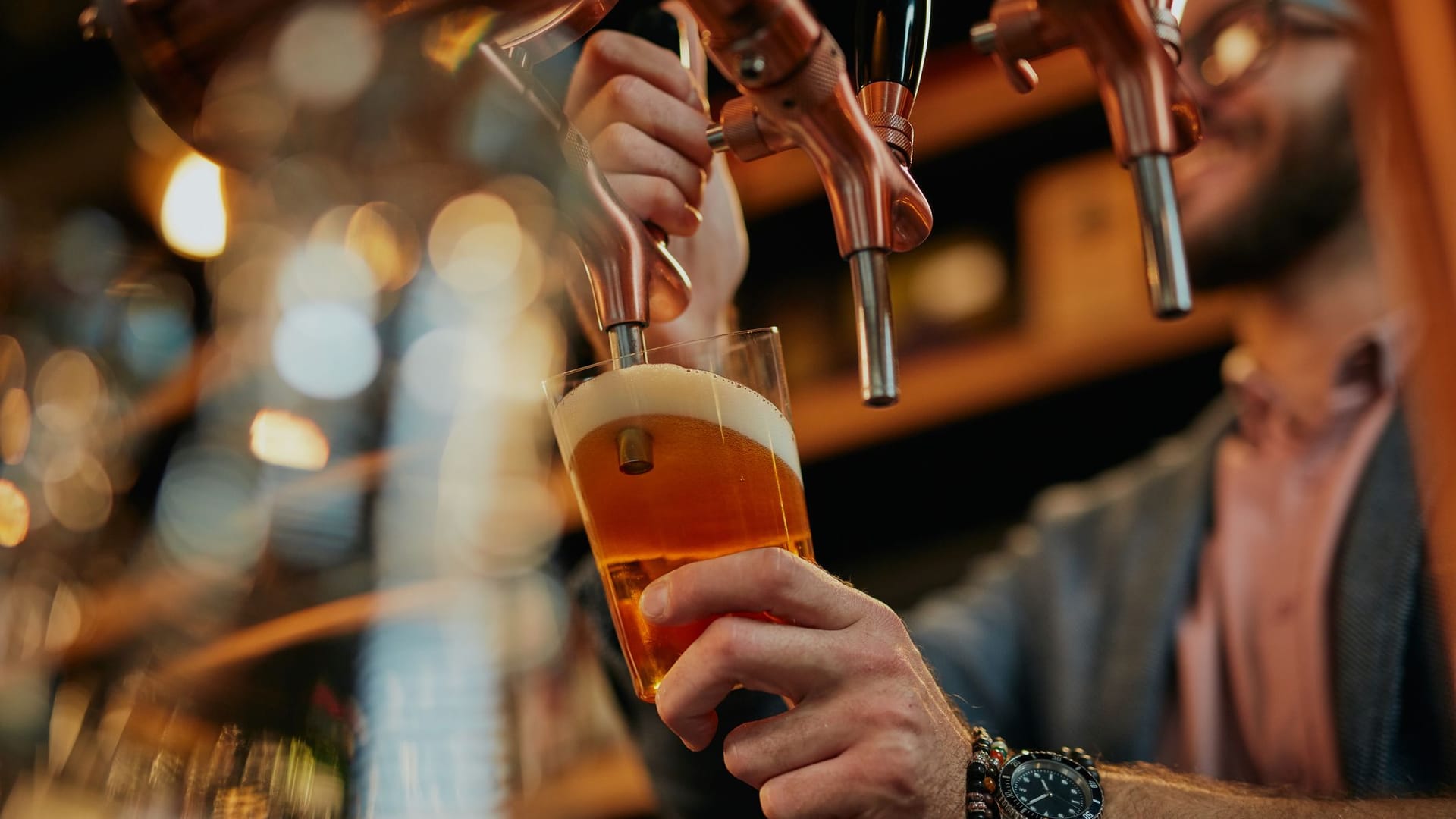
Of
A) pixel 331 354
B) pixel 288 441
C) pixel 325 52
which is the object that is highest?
pixel 325 52

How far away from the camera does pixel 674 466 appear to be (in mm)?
606

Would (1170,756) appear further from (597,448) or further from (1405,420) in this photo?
(597,448)

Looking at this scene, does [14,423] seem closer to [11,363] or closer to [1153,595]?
[11,363]

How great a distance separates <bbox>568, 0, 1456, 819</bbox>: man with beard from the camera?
2.56 feet

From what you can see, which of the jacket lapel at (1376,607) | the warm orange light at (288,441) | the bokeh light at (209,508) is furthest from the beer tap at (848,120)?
the warm orange light at (288,441)

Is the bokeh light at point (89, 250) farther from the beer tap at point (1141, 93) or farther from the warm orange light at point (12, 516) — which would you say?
the beer tap at point (1141, 93)

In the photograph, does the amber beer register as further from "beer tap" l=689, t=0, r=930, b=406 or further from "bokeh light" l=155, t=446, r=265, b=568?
"bokeh light" l=155, t=446, r=265, b=568

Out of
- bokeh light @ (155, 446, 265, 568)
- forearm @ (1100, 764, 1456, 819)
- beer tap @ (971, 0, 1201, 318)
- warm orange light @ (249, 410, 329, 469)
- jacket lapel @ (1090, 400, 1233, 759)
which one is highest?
beer tap @ (971, 0, 1201, 318)

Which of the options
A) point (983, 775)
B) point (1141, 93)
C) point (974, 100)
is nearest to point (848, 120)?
point (1141, 93)

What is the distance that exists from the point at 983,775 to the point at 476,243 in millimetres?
2251

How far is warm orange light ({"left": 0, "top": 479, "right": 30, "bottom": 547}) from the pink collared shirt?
220 centimetres

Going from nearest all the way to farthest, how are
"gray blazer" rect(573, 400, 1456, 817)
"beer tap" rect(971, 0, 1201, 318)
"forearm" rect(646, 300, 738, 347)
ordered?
"beer tap" rect(971, 0, 1201, 318)
"forearm" rect(646, 300, 738, 347)
"gray blazer" rect(573, 400, 1456, 817)

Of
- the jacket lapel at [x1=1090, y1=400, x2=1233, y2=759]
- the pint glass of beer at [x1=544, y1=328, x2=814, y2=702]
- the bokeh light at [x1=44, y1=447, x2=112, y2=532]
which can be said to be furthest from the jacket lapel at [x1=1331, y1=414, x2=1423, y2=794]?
the bokeh light at [x1=44, y1=447, x2=112, y2=532]

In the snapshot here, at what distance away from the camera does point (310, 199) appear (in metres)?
2.88
